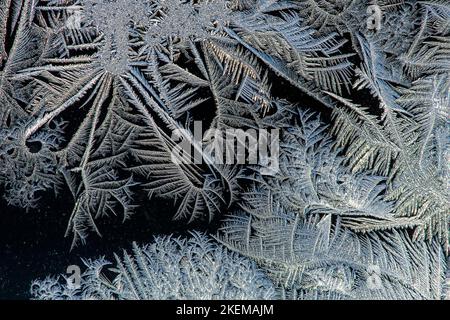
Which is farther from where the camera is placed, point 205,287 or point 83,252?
point 83,252

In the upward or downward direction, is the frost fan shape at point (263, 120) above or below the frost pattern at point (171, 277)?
above

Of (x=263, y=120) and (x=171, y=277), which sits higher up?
(x=263, y=120)

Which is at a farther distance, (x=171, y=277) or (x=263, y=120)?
(x=263, y=120)

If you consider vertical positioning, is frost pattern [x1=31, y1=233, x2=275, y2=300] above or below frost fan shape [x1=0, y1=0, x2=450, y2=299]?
below

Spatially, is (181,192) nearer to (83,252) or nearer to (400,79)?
(83,252)

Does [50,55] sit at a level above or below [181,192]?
above
